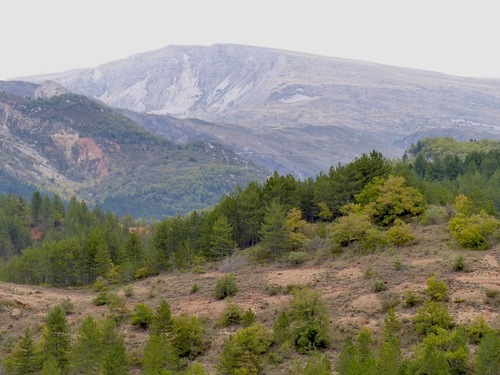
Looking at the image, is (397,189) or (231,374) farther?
(397,189)

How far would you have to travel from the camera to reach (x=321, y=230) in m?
65.8

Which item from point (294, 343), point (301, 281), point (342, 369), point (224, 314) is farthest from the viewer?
point (301, 281)

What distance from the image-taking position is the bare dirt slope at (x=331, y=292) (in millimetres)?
40719

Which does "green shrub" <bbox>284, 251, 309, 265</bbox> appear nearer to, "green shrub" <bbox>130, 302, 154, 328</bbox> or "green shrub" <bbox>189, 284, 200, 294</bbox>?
"green shrub" <bbox>189, 284, 200, 294</bbox>

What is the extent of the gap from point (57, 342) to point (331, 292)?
19.3 metres

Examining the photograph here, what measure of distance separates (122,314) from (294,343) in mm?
16891

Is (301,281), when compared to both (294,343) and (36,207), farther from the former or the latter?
(36,207)

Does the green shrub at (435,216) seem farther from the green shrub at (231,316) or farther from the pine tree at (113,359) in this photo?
the pine tree at (113,359)

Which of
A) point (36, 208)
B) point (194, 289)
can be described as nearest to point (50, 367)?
point (194, 289)

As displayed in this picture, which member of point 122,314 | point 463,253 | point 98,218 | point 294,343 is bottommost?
point 98,218

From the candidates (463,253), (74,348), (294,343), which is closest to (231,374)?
(294,343)

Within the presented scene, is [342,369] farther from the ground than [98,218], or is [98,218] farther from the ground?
[342,369]

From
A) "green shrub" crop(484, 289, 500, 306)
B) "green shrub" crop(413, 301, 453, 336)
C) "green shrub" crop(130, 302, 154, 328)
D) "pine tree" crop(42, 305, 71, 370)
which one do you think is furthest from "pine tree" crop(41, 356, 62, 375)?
"green shrub" crop(484, 289, 500, 306)

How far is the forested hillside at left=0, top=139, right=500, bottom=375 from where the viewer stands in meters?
36.1
